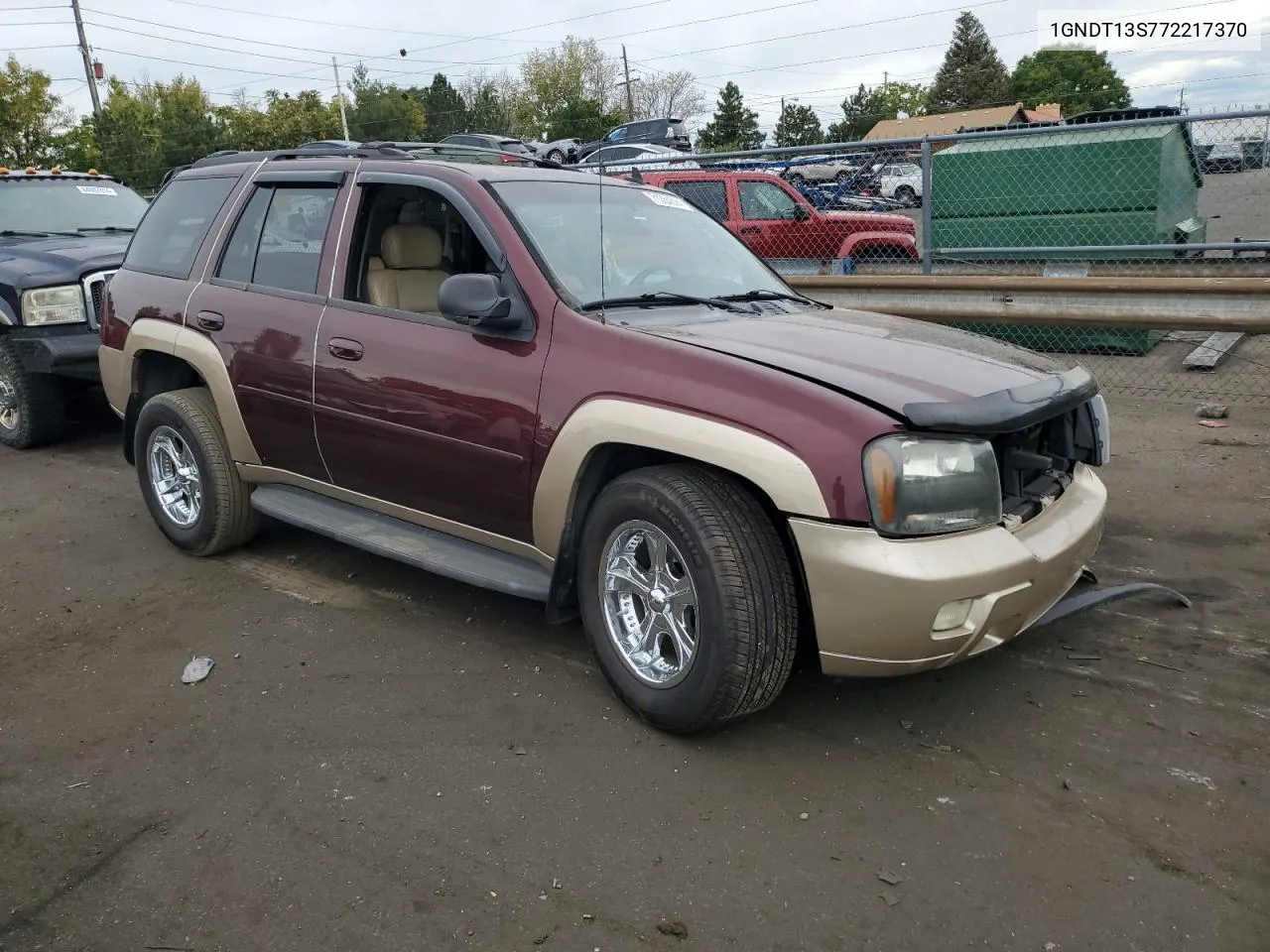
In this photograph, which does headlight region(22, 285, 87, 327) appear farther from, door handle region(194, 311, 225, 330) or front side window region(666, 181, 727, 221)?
front side window region(666, 181, 727, 221)

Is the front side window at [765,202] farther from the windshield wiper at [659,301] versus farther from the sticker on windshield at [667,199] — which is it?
the windshield wiper at [659,301]

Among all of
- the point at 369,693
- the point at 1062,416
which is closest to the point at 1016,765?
the point at 1062,416

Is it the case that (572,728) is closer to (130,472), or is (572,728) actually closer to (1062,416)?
(1062,416)

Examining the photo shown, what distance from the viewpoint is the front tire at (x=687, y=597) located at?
9.96ft

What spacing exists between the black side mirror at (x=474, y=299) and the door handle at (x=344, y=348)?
2.20 ft

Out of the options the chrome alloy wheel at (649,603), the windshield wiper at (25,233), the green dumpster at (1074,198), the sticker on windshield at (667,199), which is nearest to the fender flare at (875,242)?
the green dumpster at (1074,198)

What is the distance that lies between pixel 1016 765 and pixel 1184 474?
356 cm

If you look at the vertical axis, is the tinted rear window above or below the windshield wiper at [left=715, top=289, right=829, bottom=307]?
above

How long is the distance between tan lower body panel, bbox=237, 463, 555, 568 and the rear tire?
355cm

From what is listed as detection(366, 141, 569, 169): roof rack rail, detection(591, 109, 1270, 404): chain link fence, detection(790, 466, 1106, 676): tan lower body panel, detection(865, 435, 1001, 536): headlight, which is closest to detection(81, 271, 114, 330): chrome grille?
detection(366, 141, 569, 169): roof rack rail

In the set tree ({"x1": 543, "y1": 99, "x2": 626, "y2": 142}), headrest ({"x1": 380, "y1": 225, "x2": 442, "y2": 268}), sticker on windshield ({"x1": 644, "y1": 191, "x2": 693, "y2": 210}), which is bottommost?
headrest ({"x1": 380, "y1": 225, "x2": 442, "y2": 268})

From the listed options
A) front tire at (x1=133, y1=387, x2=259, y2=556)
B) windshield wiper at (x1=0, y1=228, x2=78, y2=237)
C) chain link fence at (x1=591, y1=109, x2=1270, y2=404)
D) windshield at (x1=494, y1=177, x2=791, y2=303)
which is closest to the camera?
windshield at (x1=494, y1=177, x2=791, y2=303)

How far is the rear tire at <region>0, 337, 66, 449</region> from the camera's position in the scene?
7359 millimetres

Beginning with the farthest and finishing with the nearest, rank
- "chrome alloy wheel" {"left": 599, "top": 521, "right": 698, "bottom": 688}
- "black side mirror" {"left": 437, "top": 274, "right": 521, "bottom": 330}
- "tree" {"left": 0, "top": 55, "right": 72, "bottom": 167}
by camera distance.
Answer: "tree" {"left": 0, "top": 55, "right": 72, "bottom": 167}
"black side mirror" {"left": 437, "top": 274, "right": 521, "bottom": 330}
"chrome alloy wheel" {"left": 599, "top": 521, "right": 698, "bottom": 688}
